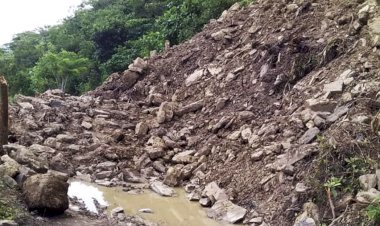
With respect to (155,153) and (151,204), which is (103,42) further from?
(151,204)

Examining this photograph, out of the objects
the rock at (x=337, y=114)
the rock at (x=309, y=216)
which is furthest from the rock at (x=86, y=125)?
the rock at (x=309, y=216)

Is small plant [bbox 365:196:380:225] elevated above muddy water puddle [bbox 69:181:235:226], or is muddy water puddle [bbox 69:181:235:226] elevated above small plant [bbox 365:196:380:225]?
small plant [bbox 365:196:380:225]

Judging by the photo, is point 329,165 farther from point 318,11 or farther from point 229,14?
point 229,14

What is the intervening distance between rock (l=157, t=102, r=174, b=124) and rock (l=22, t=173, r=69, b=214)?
4.45 m

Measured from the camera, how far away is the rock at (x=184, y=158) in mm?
8981

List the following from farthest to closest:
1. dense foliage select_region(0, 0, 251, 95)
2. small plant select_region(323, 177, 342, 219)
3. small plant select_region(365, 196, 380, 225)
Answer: dense foliage select_region(0, 0, 251, 95)
small plant select_region(323, 177, 342, 219)
small plant select_region(365, 196, 380, 225)

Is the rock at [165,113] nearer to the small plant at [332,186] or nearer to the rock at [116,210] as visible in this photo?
the rock at [116,210]

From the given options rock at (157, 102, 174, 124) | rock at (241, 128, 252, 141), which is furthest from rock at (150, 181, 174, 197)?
rock at (157, 102, 174, 124)

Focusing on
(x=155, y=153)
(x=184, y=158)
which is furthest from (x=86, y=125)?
(x=184, y=158)

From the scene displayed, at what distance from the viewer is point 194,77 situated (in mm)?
11672

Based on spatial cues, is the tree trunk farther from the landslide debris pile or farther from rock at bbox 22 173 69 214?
rock at bbox 22 173 69 214

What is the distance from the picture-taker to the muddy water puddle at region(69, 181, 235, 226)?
7035 mm

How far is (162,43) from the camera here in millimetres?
16453

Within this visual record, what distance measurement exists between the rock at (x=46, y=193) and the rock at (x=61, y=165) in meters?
2.18
